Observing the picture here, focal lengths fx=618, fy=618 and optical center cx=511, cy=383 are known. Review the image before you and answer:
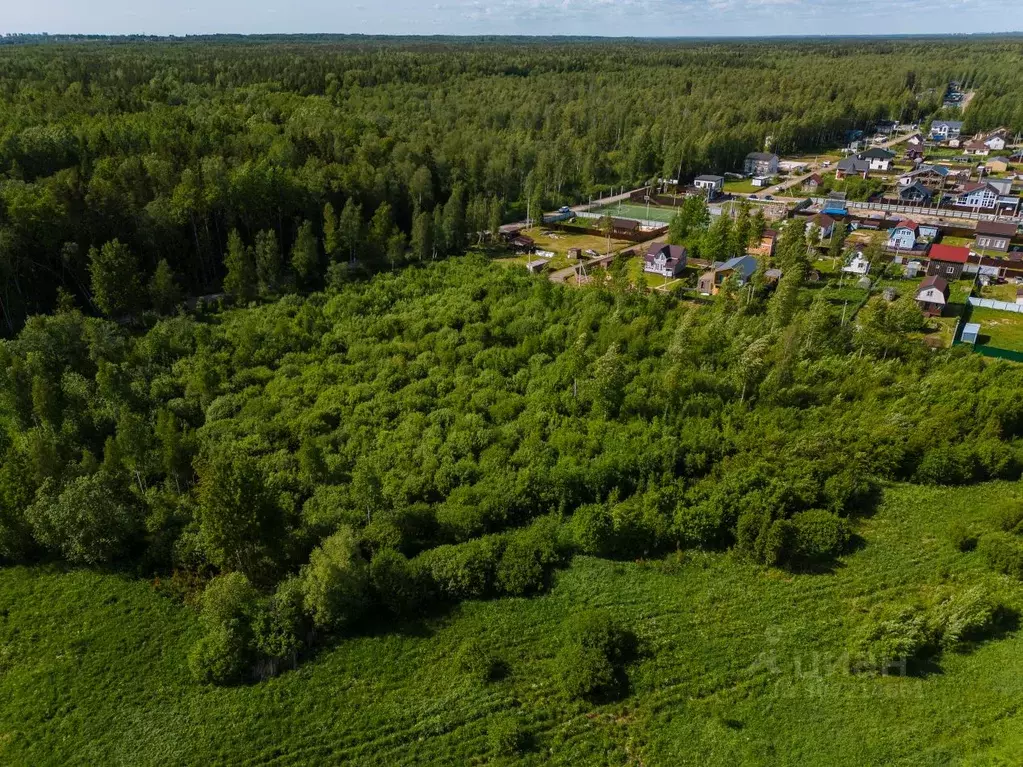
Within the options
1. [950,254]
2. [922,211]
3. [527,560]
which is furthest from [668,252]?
[922,211]

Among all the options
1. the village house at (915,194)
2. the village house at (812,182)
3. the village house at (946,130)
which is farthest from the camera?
the village house at (946,130)

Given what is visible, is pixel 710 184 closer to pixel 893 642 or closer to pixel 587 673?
pixel 893 642

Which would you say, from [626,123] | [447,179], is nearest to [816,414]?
[447,179]

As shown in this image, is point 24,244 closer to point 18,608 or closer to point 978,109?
point 18,608

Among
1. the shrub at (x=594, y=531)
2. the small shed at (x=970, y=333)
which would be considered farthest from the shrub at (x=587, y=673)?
the small shed at (x=970, y=333)

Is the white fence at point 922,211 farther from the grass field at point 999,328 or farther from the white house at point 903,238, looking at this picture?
the grass field at point 999,328
